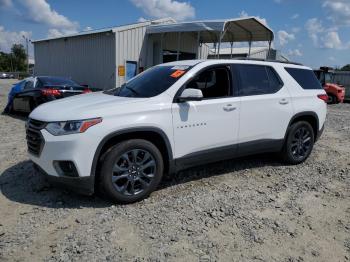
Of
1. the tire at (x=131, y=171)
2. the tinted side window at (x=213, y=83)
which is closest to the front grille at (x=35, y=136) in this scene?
the tire at (x=131, y=171)

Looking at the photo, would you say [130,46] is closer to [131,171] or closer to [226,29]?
[226,29]

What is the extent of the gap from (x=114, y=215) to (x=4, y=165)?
8.55 ft

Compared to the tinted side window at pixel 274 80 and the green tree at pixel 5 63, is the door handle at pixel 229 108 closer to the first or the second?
the tinted side window at pixel 274 80

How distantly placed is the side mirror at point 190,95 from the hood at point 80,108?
1.61 ft

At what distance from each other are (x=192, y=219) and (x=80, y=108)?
1787mm

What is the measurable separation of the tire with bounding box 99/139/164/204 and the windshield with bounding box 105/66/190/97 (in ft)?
2.45

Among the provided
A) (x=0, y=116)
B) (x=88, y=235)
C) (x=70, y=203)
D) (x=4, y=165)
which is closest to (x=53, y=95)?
(x=0, y=116)

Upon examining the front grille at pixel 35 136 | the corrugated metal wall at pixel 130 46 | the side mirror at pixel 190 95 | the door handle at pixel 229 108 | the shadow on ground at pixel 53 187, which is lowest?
the shadow on ground at pixel 53 187

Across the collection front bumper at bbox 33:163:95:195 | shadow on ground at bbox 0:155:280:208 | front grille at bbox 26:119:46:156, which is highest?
front grille at bbox 26:119:46:156

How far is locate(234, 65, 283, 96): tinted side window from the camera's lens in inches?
199

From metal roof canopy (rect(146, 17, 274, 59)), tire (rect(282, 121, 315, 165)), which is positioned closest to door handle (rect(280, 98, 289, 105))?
tire (rect(282, 121, 315, 165))

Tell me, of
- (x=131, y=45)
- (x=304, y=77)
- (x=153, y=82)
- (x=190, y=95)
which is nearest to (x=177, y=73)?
(x=153, y=82)

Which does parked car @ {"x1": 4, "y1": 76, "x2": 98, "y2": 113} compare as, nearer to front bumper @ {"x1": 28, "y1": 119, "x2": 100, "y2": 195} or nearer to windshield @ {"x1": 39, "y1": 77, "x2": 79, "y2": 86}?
windshield @ {"x1": 39, "y1": 77, "x2": 79, "y2": 86}

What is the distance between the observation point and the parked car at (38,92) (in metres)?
9.57
